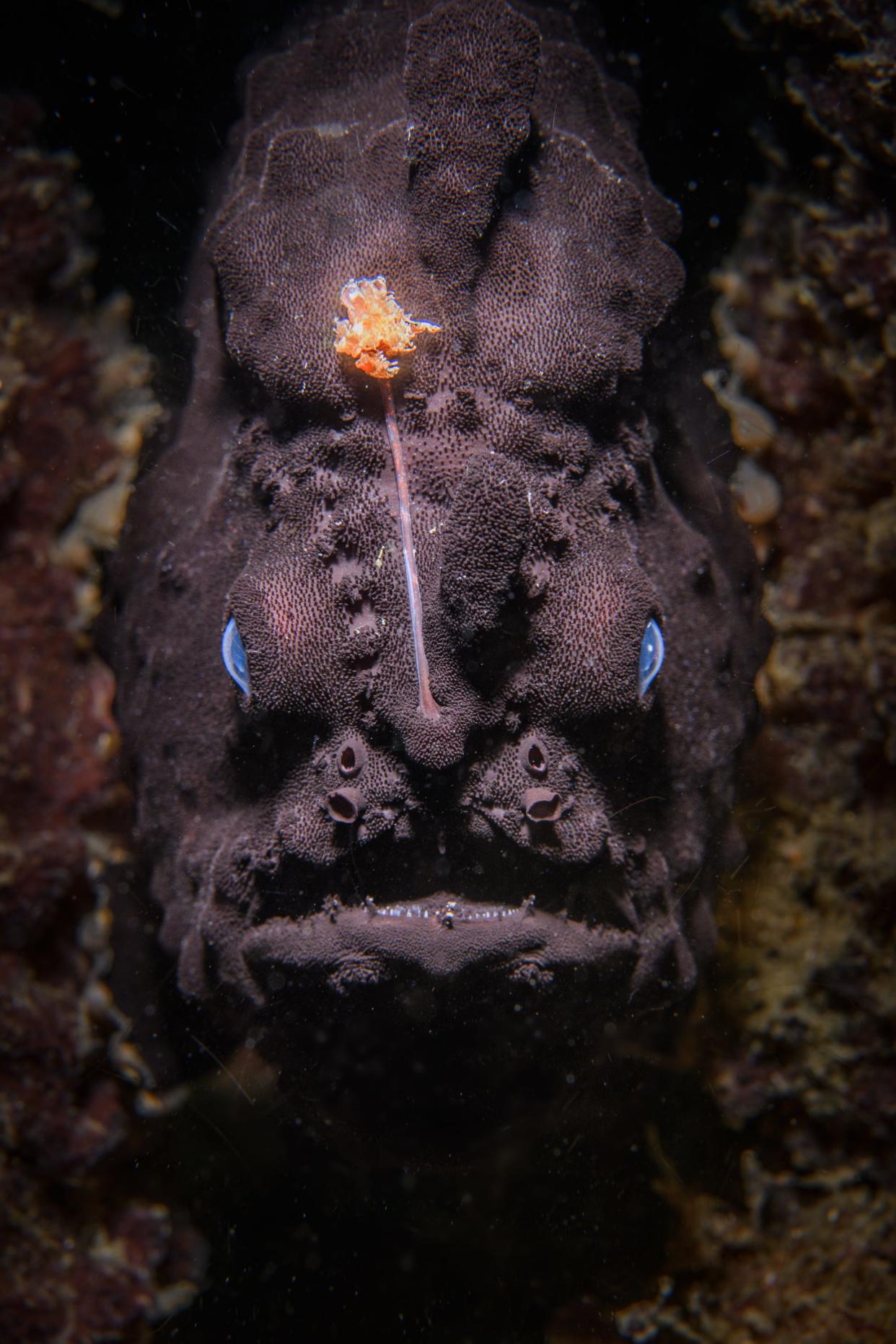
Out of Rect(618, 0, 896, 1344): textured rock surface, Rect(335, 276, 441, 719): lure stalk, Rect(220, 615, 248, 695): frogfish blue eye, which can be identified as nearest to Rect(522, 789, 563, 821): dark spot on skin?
Rect(335, 276, 441, 719): lure stalk

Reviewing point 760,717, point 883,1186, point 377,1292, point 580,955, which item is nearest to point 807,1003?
point 883,1186

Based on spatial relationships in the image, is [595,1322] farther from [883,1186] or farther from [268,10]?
[268,10]

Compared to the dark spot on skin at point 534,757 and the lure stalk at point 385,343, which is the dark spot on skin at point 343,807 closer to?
the dark spot on skin at point 534,757

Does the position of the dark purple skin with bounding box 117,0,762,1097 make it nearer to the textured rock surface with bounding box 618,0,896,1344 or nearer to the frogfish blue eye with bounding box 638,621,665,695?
the frogfish blue eye with bounding box 638,621,665,695

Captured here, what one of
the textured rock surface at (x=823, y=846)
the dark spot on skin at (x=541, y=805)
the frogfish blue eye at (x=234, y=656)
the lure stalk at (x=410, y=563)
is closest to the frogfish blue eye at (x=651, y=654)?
the dark spot on skin at (x=541, y=805)

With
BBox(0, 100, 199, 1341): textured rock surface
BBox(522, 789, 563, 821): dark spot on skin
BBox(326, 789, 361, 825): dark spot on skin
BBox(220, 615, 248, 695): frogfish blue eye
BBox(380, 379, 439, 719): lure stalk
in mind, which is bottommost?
BBox(0, 100, 199, 1341): textured rock surface
